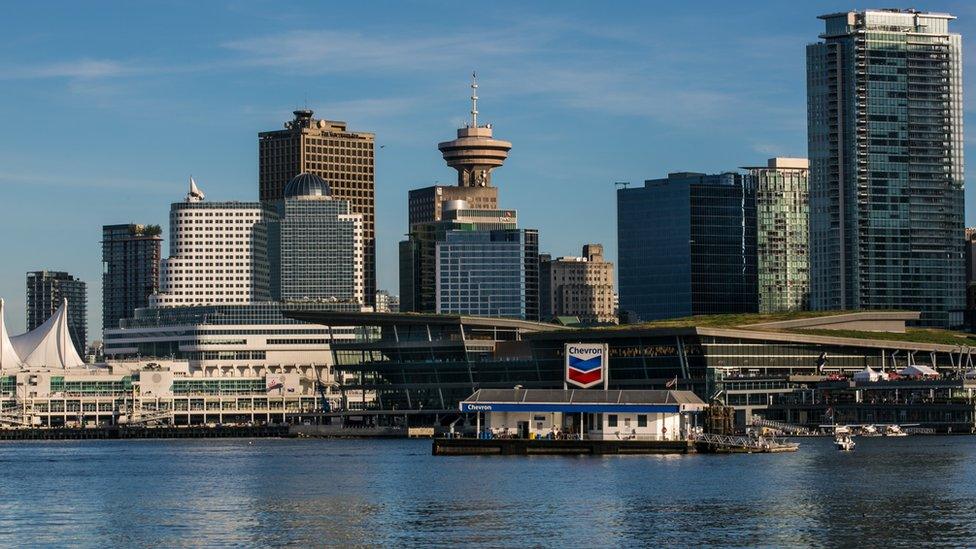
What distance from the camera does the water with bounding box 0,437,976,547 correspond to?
314 feet

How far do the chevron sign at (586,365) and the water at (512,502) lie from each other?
26.8m

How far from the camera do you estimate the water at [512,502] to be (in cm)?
9569

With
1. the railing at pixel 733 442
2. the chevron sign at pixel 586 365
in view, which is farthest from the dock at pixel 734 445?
the chevron sign at pixel 586 365

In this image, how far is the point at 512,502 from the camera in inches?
4464

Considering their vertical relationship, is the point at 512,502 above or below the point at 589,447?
above

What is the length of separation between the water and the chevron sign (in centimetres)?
2676

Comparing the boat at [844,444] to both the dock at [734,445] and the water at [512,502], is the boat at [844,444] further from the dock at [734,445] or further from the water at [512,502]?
the water at [512,502]

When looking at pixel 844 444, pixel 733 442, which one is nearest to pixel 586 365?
pixel 733 442

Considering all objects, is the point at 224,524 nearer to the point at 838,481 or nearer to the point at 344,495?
the point at 344,495

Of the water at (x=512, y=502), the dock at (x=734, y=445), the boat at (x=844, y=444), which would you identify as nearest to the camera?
the water at (x=512, y=502)

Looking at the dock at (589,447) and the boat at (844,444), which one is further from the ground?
the dock at (589,447)

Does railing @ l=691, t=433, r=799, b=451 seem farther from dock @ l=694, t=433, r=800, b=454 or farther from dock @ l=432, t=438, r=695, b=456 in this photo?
dock @ l=432, t=438, r=695, b=456

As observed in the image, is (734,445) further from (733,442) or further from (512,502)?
(512,502)

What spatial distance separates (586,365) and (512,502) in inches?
3184
